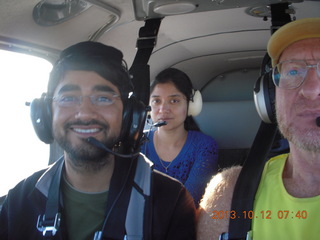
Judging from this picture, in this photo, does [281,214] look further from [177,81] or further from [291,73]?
[177,81]

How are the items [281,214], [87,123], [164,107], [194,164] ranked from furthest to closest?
[164,107], [194,164], [87,123], [281,214]

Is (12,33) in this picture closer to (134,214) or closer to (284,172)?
(134,214)

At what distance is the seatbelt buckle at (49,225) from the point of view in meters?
1.50

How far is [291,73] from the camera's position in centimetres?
151

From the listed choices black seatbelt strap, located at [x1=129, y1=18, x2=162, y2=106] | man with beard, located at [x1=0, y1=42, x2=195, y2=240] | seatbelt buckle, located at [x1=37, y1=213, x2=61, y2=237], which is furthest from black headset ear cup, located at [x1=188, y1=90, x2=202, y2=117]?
seatbelt buckle, located at [x1=37, y1=213, x2=61, y2=237]

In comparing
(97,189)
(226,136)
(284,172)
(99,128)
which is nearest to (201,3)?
(99,128)

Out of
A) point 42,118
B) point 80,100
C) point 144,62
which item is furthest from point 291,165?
point 42,118

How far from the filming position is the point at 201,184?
2.64 meters

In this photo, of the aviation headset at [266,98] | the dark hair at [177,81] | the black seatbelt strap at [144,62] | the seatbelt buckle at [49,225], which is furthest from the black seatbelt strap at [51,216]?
the dark hair at [177,81]

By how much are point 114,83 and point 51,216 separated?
0.67m

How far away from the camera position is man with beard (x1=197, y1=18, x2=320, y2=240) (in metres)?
1.38

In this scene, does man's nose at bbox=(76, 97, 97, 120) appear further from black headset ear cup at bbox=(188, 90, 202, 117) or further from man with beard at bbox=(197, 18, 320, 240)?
black headset ear cup at bbox=(188, 90, 202, 117)

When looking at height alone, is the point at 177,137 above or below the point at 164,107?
below

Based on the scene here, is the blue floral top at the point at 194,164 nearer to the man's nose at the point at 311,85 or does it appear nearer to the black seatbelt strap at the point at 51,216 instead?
the black seatbelt strap at the point at 51,216
